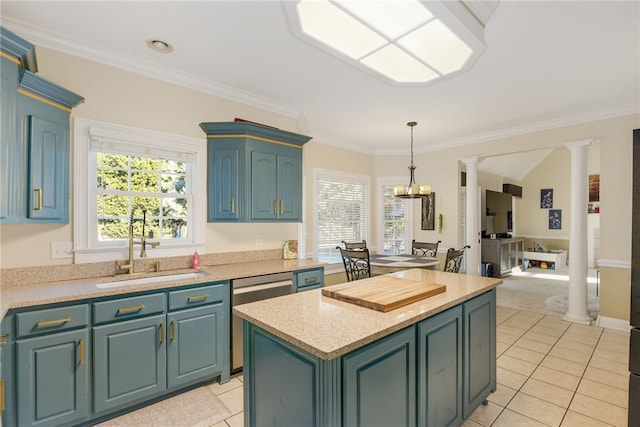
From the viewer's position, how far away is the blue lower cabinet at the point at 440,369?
1.60 meters

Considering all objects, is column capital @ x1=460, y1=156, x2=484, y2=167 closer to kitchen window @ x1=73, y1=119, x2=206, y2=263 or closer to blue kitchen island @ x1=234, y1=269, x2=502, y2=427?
blue kitchen island @ x1=234, y1=269, x2=502, y2=427

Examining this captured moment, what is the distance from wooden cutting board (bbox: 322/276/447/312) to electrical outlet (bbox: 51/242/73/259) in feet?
6.75

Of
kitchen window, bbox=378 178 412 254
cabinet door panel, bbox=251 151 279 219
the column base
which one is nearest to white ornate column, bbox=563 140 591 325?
the column base

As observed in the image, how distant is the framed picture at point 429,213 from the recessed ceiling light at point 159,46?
14.8 ft

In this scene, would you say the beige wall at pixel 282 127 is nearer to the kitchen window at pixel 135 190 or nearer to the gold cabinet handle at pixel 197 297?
the kitchen window at pixel 135 190

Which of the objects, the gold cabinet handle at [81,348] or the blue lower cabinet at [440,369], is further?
the gold cabinet handle at [81,348]

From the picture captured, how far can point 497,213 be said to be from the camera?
7562mm

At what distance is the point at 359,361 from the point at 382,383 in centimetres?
23

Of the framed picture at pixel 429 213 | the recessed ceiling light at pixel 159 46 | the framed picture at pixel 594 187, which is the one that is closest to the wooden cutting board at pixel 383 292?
the recessed ceiling light at pixel 159 46

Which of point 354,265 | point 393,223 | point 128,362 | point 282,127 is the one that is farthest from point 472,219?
point 128,362

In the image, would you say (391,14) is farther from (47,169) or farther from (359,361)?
(47,169)

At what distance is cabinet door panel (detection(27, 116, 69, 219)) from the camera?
2.00 metres

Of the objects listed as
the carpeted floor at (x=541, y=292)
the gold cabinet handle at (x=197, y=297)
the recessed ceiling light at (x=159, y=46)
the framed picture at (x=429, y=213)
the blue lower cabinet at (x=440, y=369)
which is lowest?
the carpeted floor at (x=541, y=292)

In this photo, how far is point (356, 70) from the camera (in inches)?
110
